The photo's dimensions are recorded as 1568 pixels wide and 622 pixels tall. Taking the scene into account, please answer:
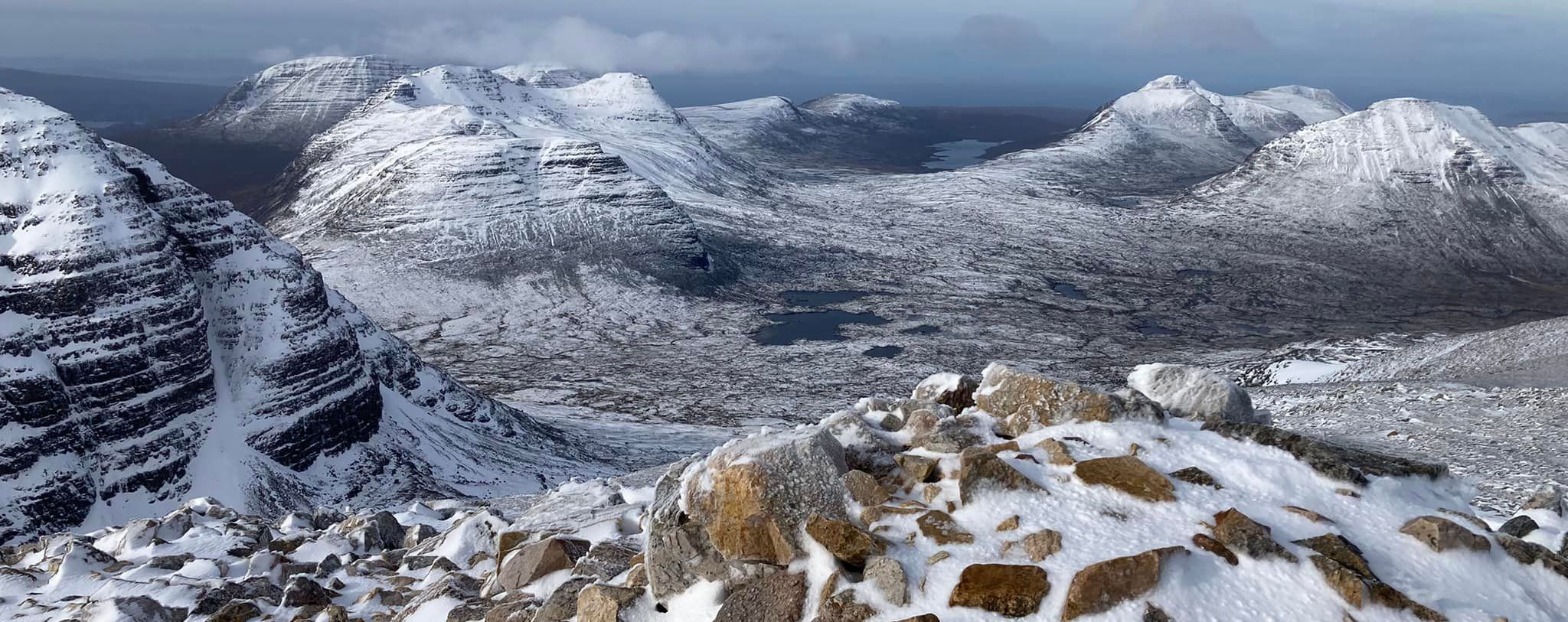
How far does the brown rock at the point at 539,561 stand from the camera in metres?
14.2

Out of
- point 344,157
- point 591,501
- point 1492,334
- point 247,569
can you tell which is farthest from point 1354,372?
point 344,157

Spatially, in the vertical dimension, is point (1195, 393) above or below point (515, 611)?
above

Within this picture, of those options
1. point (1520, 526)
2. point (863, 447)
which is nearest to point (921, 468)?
point (863, 447)

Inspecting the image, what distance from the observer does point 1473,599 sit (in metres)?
10.1

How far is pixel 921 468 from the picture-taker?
12.8 meters

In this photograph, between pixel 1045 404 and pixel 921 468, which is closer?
pixel 921 468

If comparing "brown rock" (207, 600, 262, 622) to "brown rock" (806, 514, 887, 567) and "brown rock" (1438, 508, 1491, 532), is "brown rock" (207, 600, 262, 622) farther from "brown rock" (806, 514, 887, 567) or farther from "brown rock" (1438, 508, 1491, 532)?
"brown rock" (1438, 508, 1491, 532)

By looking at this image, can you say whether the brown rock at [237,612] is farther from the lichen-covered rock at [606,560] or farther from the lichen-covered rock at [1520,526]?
the lichen-covered rock at [1520,526]

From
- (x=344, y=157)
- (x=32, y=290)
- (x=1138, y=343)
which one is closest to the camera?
(x=32, y=290)

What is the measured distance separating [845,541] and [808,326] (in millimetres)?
126951

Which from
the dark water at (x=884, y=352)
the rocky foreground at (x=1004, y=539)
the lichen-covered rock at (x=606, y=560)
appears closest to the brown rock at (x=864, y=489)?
the rocky foreground at (x=1004, y=539)

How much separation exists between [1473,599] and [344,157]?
199238 mm

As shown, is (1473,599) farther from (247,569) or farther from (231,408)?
(231,408)

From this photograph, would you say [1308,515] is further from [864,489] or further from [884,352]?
[884,352]
